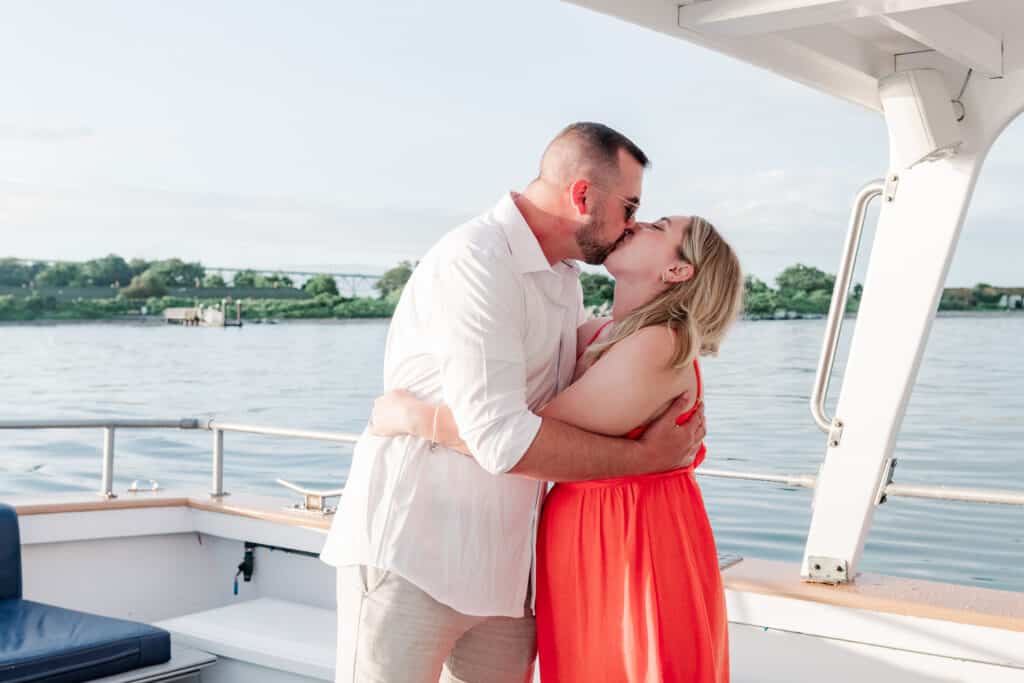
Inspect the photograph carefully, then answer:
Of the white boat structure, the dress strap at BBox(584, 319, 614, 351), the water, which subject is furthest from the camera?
the water

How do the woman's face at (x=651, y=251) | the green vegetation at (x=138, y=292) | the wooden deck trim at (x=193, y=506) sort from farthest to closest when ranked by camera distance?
the green vegetation at (x=138, y=292)
the wooden deck trim at (x=193, y=506)
the woman's face at (x=651, y=251)

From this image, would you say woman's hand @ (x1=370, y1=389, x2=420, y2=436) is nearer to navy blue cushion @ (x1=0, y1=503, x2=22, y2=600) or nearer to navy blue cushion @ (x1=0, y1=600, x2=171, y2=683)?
navy blue cushion @ (x1=0, y1=600, x2=171, y2=683)

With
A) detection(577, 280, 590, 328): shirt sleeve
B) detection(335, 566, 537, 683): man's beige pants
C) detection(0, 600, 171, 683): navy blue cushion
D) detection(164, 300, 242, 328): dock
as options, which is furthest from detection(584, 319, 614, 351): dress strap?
detection(164, 300, 242, 328): dock

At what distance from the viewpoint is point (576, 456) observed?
1847 millimetres

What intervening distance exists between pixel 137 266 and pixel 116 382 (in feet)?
19.5

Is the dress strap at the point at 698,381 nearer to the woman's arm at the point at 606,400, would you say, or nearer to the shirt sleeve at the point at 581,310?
the woman's arm at the point at 606,400

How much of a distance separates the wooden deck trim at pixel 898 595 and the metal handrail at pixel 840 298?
0.37m

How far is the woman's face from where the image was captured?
2.02 m

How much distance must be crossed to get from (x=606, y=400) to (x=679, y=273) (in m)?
0.26

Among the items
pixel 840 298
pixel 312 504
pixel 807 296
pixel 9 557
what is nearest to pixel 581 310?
pixel 840 298

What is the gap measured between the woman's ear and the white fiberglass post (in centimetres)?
90

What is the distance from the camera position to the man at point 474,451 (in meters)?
1.84

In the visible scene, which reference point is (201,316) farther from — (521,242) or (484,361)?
(484,361)

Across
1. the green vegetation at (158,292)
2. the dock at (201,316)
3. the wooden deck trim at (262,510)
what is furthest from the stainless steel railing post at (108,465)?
the dock at (201,316)
